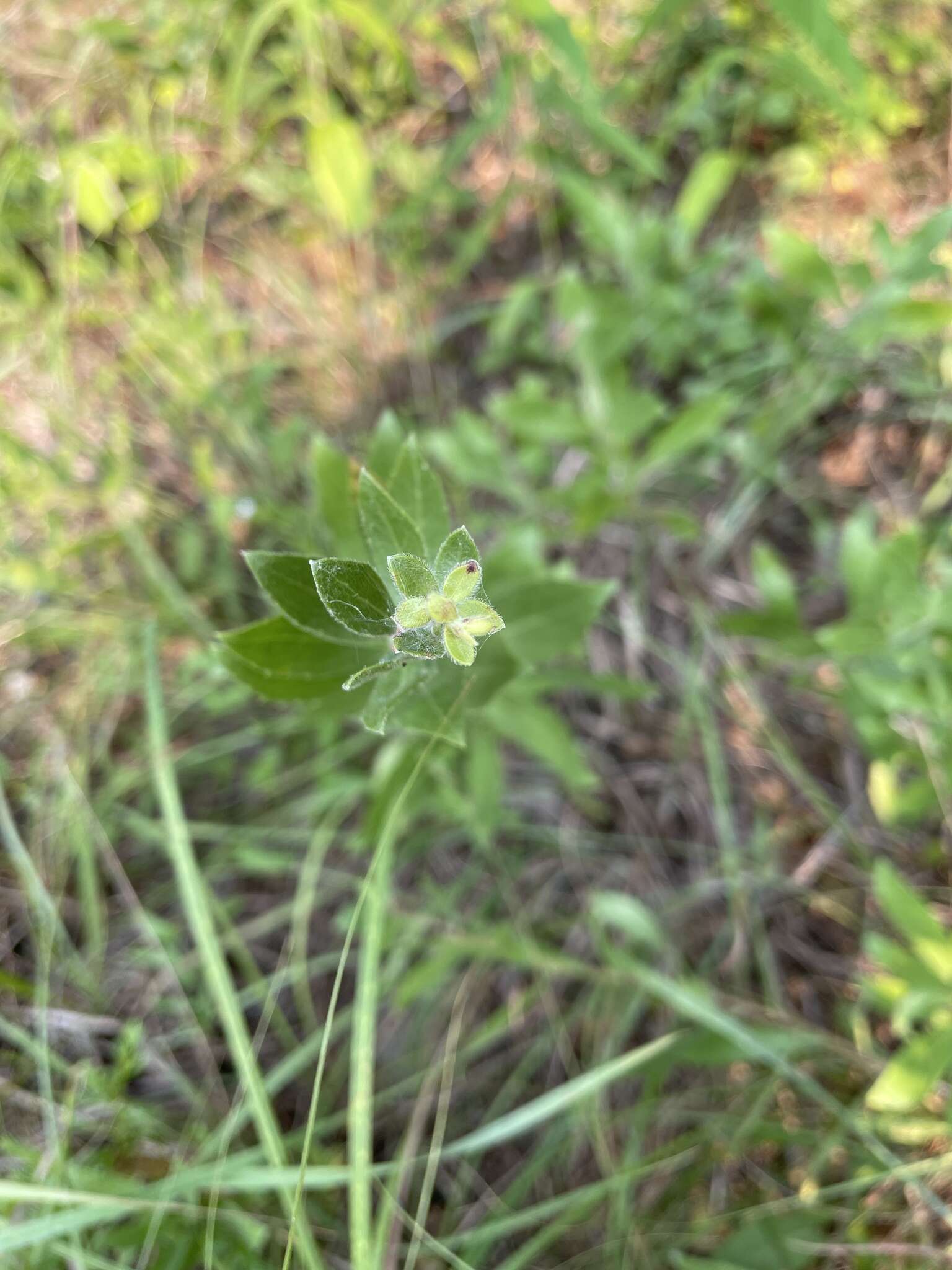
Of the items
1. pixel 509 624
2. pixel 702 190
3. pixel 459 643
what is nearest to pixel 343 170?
pixel 702 190

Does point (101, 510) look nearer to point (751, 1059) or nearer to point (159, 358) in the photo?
point (159, 358)

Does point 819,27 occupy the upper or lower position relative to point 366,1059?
upper

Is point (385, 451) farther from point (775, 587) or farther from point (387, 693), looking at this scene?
point (775, 587)

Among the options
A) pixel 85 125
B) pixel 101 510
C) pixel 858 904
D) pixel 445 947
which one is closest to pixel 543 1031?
pixel 445 947

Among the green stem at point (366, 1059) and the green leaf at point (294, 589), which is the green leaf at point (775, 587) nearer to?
the green stem at point (366, 1059)

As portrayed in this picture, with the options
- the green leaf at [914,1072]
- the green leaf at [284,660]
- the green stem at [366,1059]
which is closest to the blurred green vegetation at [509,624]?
the green leaf at [914,1072]

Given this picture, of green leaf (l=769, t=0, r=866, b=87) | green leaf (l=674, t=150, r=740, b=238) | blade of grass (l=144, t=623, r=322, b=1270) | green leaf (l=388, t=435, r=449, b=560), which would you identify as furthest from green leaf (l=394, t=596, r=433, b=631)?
green leaf (l=674, t=150, r=740, b=238)

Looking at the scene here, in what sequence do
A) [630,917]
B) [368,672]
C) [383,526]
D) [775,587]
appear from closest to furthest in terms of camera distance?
[368,672] → [383,526] → [775,587] → [630,917]
